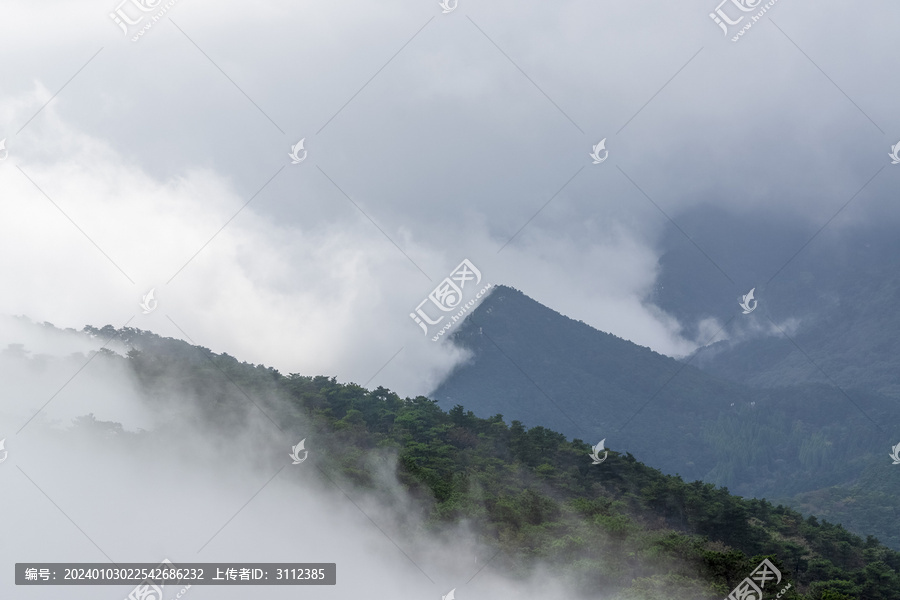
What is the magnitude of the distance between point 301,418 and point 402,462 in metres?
6.95

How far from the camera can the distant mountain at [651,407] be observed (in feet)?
495

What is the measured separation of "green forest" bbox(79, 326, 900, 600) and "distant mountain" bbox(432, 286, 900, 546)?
88.2 metres

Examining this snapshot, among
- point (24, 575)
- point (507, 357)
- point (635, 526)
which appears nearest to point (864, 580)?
point (635, 526)

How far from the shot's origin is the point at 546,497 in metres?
40.8
